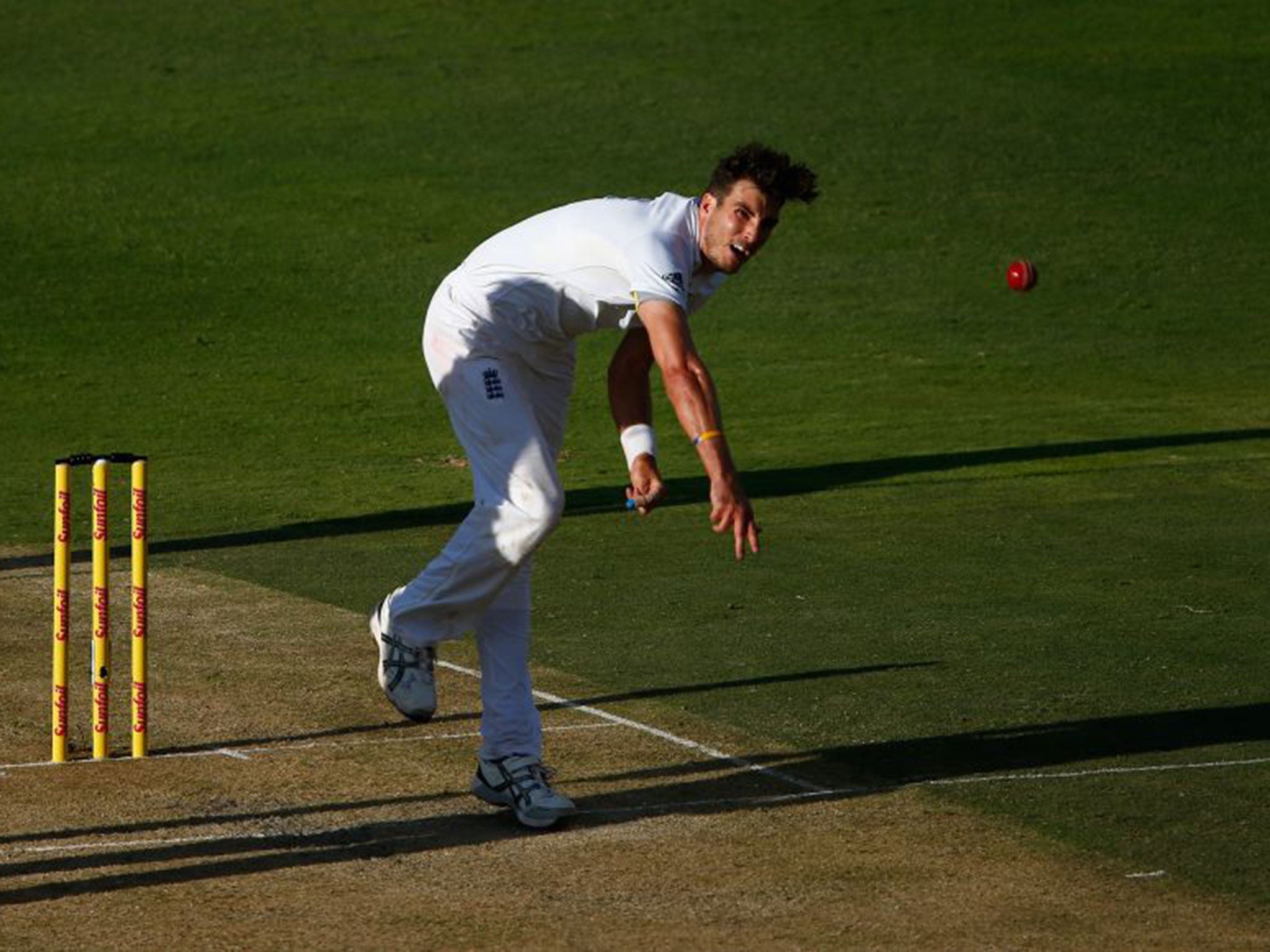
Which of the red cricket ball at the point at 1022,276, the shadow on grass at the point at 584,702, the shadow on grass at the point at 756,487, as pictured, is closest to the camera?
the shadow on grass at the point at 584,702

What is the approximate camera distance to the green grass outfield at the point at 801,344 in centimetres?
972

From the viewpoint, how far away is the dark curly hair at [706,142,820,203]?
24.0ft

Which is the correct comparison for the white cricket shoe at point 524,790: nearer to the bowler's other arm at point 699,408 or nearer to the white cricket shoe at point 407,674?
the white cricket shoe at point 407,674

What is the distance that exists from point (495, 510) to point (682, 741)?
1.57m

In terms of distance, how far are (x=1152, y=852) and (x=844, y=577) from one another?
5.46 m

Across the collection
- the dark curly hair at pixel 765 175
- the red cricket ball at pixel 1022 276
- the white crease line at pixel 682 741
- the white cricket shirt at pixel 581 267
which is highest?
the red cricket ball at pixel 1022 276

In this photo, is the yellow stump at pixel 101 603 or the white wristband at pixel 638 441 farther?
the yellow stump at pixel 101 603

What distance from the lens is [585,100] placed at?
3575 cm

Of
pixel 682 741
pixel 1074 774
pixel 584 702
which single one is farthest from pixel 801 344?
pixel 1074 774

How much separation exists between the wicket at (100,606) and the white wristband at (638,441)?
1.81 m

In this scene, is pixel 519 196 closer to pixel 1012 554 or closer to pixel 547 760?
pixel 1012 554

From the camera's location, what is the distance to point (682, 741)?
862 cm

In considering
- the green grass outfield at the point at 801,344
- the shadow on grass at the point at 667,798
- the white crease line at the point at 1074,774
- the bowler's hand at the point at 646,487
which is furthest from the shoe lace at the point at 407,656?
the white crease line at the point at 1074,774

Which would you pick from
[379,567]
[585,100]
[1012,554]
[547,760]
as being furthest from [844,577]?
[585,100]
